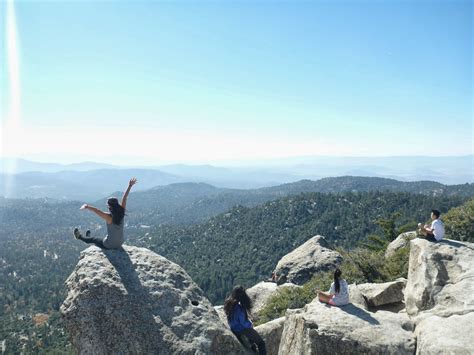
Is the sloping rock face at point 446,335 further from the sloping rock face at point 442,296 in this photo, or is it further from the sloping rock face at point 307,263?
the sloping rock face at point 307,263

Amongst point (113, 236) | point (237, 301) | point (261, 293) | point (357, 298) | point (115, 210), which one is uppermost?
point (115, 210)

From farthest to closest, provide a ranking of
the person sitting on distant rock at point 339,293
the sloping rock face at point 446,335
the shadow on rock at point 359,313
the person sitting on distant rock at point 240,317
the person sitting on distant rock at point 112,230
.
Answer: the person sitting on distant rock at point 339,293 → the person sitting on distant rock at point 112,230 → the shadow on rock at point 359,313 → the person sitting on distant rock at point 240,317 → the sloping rock face at point 446,335

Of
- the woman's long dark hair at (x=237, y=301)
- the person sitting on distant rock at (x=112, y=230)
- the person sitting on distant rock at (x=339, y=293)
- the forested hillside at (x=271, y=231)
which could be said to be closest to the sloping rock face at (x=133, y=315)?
the woman's long dark hair at (x=237, y=301)

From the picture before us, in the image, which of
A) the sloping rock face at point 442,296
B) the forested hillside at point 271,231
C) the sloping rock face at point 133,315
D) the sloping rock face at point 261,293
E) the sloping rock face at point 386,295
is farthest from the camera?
the forested hillside at point 271,231

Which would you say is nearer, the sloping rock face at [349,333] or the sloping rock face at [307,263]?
the sloping rock face at [349,333]

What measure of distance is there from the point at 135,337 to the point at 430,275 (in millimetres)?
10971

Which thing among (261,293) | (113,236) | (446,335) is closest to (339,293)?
(446,335)

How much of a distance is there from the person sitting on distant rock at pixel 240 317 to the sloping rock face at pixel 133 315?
0.65 m

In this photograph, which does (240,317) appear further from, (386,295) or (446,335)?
(386,295)

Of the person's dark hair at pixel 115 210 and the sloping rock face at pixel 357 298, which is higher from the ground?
the person's dark hair at pixel 115 210

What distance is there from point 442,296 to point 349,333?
154 inches

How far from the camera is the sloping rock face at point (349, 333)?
1070cm

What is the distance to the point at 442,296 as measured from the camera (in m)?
12.3

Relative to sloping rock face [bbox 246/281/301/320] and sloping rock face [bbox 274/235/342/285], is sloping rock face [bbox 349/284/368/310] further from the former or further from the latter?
sloping rock face [bbox 274/235/342/285]
